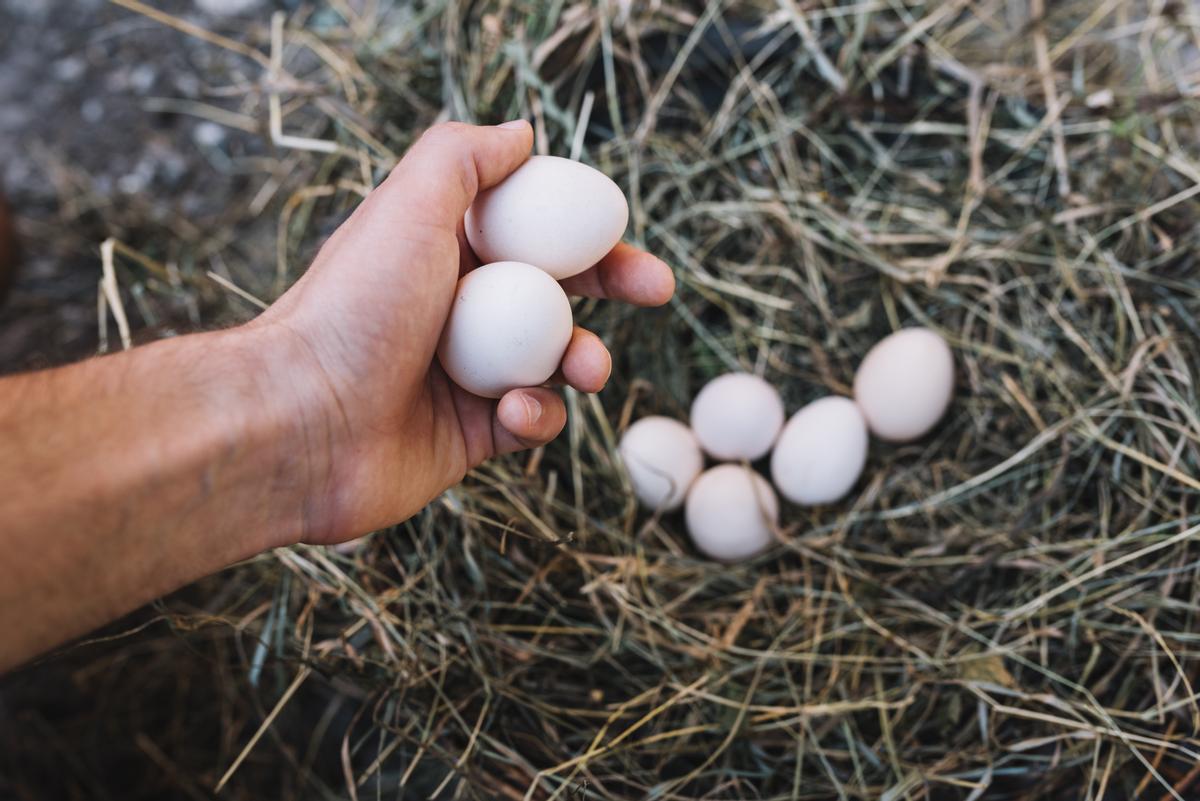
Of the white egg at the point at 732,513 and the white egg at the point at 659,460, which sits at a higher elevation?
the white egg at the point at 659,460

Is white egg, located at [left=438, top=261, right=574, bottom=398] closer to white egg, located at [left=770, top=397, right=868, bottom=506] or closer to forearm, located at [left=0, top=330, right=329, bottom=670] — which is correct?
forearm, located at [left=0, top=330, right=329, bottom=670]

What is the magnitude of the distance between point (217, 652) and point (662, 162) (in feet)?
3.39

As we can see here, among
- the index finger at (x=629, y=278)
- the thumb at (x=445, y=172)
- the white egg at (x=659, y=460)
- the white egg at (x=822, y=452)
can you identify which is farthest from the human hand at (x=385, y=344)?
the white egg at (x=822, y=452)

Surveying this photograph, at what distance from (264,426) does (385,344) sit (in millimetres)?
142

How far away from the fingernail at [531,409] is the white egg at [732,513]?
0.43 meters

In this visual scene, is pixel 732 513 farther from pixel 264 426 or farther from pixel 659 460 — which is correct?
pixel 264 426

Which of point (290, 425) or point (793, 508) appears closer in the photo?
point (290, 425)

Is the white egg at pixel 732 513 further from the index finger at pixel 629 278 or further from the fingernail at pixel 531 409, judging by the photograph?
the fingernail at pixel 531 409

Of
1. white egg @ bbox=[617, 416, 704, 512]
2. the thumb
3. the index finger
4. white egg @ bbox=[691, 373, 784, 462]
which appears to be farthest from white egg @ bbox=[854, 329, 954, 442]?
the thumb

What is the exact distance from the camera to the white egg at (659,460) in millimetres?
1311

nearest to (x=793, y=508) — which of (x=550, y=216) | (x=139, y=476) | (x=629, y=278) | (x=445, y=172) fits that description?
(x=629, y=278)

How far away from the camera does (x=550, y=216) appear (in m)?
0.98

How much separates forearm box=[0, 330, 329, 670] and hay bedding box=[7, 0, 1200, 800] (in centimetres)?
23

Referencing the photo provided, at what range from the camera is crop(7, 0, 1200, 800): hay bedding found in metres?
1.12
